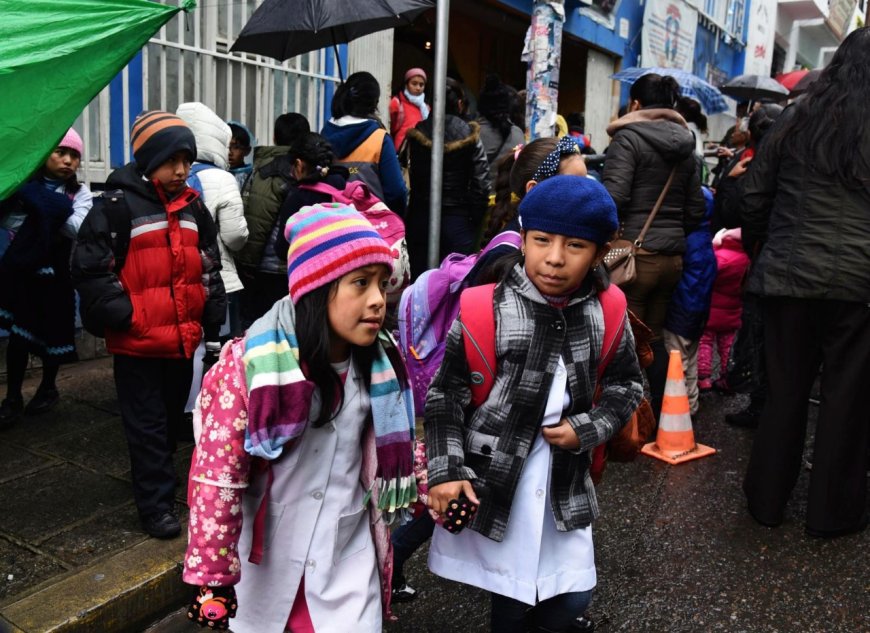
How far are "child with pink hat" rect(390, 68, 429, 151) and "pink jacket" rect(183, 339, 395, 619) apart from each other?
6242 millimetres

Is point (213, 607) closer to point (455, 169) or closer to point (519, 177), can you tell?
point (519, 177)

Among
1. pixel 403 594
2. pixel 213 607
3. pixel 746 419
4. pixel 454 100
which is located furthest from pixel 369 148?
pixel 213 607

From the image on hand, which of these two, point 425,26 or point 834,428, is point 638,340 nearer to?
point 834,428

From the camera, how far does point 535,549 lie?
2338 millimetres

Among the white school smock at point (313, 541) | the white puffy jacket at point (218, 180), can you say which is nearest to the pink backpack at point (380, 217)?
the white puffy jacket at point (218, 180)

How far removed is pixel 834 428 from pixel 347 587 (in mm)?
2648

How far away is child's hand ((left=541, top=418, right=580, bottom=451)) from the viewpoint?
2318 mm

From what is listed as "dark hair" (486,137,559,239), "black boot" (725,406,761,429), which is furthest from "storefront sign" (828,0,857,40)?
"dark hair" (486,137,559,239)

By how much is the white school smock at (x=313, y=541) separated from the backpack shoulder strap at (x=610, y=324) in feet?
2.47

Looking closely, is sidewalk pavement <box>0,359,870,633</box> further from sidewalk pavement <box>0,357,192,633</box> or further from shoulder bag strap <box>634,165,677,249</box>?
shoulder bag strap <box>634,165,677,249</box>

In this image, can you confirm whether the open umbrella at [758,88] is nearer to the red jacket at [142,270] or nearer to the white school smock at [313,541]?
the red jacket at [142,270]

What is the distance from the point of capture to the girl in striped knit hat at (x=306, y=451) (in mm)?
1992

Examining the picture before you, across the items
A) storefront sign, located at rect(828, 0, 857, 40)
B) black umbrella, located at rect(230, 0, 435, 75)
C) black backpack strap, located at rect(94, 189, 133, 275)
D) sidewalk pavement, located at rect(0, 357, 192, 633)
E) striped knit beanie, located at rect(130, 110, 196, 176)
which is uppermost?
storefront sign, located at rect(828, 0, 857, 40)

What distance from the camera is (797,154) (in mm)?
3727
